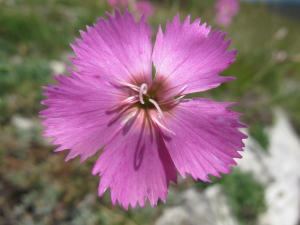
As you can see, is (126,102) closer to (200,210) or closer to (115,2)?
(200,210)

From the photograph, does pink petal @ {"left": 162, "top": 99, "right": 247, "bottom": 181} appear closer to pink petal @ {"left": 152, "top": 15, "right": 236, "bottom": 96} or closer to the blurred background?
pink petal @ {"left": 152, "top": 15, "right": 236, "bottom": 96}

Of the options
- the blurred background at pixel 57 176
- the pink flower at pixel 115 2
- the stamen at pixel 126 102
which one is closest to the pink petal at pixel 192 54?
the stamen at pixel 126 102

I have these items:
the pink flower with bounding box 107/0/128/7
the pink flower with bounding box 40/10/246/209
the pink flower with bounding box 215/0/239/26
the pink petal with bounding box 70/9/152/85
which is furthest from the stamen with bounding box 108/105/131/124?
the pink flower with bounding box 215/0/239/26

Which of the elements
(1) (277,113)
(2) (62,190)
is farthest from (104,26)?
(1) (277,113)

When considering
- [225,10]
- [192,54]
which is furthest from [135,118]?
[225,10]

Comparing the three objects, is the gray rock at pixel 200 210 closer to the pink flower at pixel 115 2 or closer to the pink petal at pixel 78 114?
the pink petal at pixel 78 114

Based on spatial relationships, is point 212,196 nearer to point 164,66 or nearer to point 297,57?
point 297,57
